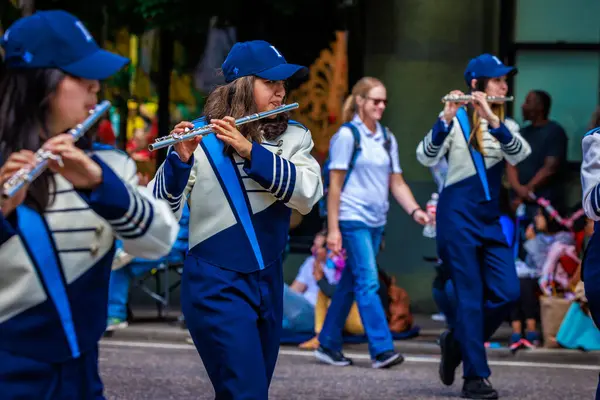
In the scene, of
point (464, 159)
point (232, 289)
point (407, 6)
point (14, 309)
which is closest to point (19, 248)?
point (14, 309)

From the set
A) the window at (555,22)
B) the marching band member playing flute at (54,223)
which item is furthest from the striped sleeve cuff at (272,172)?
the window at (555,22)

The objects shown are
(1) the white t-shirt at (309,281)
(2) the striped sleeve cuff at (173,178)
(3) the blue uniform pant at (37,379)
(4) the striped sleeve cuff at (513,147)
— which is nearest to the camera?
(3) the blue uniform pant at (37,379)

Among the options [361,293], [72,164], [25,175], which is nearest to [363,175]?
[361,293]

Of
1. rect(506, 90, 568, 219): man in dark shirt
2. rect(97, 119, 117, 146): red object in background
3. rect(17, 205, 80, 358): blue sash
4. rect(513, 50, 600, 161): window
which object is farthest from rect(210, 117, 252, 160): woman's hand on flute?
rect(97, 119, 117, 146): red object in background

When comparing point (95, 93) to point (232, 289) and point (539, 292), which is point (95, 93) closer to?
point (232, 289)

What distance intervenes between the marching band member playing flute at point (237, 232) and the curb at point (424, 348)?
584 centimetres

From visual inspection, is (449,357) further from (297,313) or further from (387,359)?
(297,313)

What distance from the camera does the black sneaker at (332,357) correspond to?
412 inches

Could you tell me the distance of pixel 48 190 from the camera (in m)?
3.72

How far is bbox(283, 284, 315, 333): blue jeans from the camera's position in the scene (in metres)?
11.7

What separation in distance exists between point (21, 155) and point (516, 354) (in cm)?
839

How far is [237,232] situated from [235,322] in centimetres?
41

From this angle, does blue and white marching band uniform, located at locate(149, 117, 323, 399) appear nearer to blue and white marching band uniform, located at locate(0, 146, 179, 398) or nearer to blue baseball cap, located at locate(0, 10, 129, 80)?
blue and white marching band uniform, located at locate(0, 146, 179, 398)

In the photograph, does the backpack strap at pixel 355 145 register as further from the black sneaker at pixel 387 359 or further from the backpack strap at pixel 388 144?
the black sneaker at pixel 387 359
